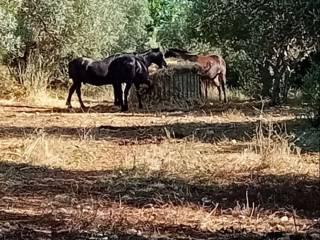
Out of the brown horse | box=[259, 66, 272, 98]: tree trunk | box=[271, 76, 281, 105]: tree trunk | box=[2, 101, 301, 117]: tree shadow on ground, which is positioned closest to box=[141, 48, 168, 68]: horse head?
box=[2, 101, 301, 117]: tree shadow on ground

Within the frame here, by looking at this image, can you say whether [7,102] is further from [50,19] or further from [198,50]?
[198,50]

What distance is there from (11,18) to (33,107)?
253 centimetres

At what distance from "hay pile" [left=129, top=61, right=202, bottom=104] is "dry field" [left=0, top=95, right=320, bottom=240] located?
7367mm

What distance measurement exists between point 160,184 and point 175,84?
1298cm

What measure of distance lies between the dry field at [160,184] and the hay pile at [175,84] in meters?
7.37

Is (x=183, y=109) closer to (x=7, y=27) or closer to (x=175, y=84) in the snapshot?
(x=175, y=84)

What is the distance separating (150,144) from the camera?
10656 mm

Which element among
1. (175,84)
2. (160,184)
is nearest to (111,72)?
(175,84)

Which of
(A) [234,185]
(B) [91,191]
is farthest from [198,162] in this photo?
(B) [91,191]

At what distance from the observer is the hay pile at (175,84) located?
20.2 metres

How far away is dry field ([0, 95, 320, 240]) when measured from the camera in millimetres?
5793

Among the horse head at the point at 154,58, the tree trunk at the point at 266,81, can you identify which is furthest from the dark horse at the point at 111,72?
the tree trunk at the point at 266,81

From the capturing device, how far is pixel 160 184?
7.57 meters

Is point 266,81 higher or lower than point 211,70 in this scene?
lower
